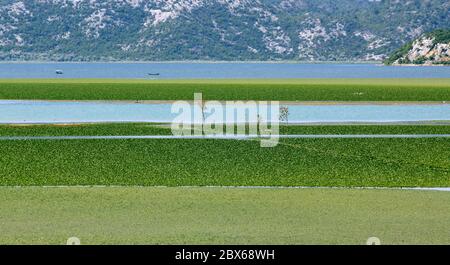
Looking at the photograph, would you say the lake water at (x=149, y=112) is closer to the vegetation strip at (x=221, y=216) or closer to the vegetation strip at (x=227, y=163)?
the vegetation strip at (x=227, y=163)

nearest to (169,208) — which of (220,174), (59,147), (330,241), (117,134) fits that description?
(330,241)

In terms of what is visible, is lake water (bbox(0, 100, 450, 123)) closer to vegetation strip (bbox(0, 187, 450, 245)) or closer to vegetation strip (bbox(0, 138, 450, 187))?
vegetation strip (bbox(0, 138, 450, 187))

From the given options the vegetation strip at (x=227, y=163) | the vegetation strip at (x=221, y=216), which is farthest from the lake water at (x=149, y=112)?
the vegetation strip at (x=221, y=216)

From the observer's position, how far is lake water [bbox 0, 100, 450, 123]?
162 feet

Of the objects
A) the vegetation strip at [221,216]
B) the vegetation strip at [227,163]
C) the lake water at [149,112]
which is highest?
the vegetation strip at [221,216]

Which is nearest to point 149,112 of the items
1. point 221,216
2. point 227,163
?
point 227,163

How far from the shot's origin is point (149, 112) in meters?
55.6

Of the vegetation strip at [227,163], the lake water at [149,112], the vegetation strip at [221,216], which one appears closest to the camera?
the vegetation strip at [221,216]

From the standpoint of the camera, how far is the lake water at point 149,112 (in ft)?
162

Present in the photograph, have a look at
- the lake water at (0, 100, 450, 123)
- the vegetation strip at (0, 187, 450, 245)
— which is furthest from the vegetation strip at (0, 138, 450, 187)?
the lake water at (0, 100, 450, 123)

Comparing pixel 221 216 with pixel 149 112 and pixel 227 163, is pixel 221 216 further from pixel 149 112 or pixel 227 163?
pixel 149 112

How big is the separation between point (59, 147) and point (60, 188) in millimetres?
11487

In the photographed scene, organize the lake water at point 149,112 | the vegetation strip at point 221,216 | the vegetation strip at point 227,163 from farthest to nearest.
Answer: the lake water at point 149,112 < the vegetation strip at point 227,163 < the vegetation strip at point 221,216
